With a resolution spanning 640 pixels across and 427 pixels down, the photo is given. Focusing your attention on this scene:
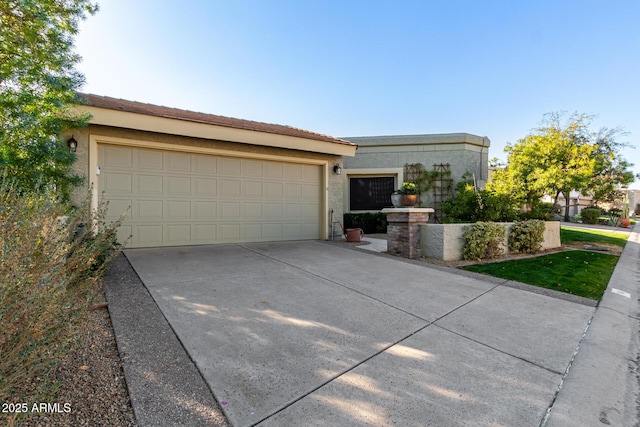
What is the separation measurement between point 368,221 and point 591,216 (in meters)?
18.5

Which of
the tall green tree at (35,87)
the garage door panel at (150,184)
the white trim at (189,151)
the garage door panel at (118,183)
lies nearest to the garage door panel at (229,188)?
the white trim at (189,151)

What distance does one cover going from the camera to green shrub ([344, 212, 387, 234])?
11281 millimetres

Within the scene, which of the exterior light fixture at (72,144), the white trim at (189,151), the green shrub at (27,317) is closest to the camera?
Answer: the green shrub at (27,317)

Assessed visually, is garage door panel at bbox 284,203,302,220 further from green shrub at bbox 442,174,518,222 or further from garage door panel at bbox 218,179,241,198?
green shrub at bbox 442,174,518,222

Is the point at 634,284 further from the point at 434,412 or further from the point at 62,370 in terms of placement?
the point at 62,370

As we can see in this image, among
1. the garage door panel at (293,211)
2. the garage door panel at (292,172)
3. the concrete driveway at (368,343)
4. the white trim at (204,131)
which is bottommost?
the concrete driveway at (368,343)

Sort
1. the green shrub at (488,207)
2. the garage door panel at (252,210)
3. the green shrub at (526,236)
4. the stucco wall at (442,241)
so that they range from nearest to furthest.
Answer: the stucco wall at (442,241) → the green shrub at (526,236) → the green shrub at (488,207) → the garage door panel at (252,210)

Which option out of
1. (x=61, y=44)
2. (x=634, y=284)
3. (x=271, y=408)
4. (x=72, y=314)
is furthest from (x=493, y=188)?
(x=61, y=44)

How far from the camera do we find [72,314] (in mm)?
2398

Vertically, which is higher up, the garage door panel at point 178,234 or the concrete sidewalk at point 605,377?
the garage door panel at point 178,234

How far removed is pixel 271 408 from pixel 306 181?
7674 millimetres

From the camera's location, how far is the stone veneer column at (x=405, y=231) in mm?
6727

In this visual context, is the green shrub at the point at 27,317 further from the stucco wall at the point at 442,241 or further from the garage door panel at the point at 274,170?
the stucco wall at the point at 442,241

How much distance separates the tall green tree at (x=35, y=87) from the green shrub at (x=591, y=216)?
2699 cm
